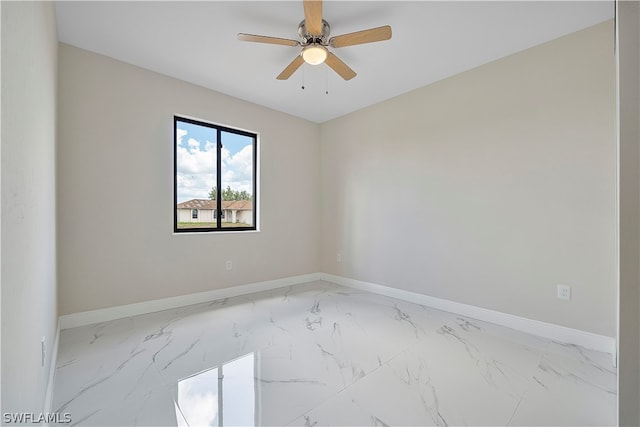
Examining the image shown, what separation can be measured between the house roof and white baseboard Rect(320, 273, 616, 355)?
6.96ft

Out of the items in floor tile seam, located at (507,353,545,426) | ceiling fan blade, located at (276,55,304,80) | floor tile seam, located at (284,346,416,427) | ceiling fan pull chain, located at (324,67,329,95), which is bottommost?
floor tile seam, located at (507,353,545,426)

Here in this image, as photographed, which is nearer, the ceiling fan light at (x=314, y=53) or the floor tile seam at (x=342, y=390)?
the floor tile seam at (x=342, y=390)

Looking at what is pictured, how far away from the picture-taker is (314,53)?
7.25 ft

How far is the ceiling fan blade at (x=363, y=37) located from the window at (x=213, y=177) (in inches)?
82.5

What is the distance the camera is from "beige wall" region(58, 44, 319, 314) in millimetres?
2545

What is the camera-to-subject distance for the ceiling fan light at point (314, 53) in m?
2.19

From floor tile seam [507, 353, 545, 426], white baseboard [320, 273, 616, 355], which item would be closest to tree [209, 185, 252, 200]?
white baseboard [320, 273, 616, 355]

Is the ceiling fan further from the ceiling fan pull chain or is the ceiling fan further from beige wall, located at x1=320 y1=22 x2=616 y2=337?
beige wall, located at x1=320 y1=22 x2=616 y2=337

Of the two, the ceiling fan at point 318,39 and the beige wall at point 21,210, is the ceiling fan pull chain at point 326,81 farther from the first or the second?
the beige wall at point 21,210

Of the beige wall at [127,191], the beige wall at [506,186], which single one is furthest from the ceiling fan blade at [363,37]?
the beige wall at [127,191]

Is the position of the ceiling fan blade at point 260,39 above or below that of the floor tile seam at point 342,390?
above

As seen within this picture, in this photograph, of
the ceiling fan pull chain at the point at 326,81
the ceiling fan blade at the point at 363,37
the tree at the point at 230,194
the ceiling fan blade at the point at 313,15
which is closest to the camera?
the ceiling fan blade at the point at 313,15

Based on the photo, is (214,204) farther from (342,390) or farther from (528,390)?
(528,390)

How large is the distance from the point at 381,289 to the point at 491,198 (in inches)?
69.1
